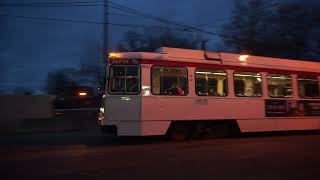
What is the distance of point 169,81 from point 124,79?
1590 millimetres

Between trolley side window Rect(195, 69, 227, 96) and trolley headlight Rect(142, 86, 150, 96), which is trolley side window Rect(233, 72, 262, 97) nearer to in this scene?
trolley side window Rect(195, 69, 227, 96)

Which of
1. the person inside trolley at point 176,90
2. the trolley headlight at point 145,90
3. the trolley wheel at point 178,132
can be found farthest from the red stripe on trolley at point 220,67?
the trolley wheel at point 178,132

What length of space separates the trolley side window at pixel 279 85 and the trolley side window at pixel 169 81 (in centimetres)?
406

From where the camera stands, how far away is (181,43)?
46.9m

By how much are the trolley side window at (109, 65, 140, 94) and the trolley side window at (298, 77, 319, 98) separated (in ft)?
24.8

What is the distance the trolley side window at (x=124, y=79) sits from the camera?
1589cm

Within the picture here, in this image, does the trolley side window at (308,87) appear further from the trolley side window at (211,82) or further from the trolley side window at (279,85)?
the trolley side window at (211,82)

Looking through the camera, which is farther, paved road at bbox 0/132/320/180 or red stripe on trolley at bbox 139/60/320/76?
red stripe on trolley at bbox 139/60/320/76

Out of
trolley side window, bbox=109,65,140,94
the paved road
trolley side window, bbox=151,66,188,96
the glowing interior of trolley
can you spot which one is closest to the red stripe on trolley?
the glowing interior of trolley

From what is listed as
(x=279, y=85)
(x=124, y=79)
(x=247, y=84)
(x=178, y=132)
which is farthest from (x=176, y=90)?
(x=279, y=85)

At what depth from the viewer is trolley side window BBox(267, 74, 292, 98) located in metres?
19.0

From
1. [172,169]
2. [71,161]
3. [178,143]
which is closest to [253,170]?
[172,169]

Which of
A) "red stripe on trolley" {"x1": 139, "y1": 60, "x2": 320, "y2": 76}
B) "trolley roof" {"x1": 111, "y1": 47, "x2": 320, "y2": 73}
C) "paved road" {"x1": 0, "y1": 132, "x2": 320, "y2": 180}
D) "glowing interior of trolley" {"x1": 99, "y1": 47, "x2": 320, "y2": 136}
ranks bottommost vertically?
"paved road" {"x1": 0, "y1": 132, "x2": 320, "y2": 180}

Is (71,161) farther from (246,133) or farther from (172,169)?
(246,133)
